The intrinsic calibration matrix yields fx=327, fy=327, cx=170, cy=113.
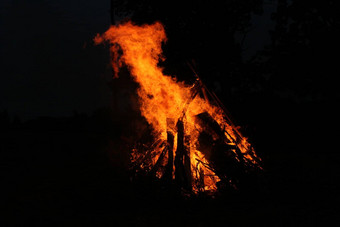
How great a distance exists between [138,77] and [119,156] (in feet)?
14.2

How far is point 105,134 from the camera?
1731 cm

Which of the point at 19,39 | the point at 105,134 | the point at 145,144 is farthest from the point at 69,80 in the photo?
the point at 145,144

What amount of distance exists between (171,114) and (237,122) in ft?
15.7

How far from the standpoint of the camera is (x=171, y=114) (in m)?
7.42

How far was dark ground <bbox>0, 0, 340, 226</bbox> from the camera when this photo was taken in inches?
225

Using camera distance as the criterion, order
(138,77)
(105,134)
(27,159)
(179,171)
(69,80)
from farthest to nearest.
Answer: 1. (69,80)
2. (105,134)
3. (27,159)
4. (138,77)
5. (179,171)

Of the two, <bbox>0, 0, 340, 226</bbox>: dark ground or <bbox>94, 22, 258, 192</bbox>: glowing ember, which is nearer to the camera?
<bbox>0, 0, 340, 226</bbox>: dark ground

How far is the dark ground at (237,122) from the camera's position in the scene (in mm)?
5723

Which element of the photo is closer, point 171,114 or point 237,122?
point 171,114

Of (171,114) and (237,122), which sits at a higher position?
(237,122)

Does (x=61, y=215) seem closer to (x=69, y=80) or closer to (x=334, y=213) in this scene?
(x=334, y=213)

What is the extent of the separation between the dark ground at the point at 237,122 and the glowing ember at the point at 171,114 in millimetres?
620

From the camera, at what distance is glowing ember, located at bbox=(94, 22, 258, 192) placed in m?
6.69

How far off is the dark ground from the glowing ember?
→ 2.03 ft
